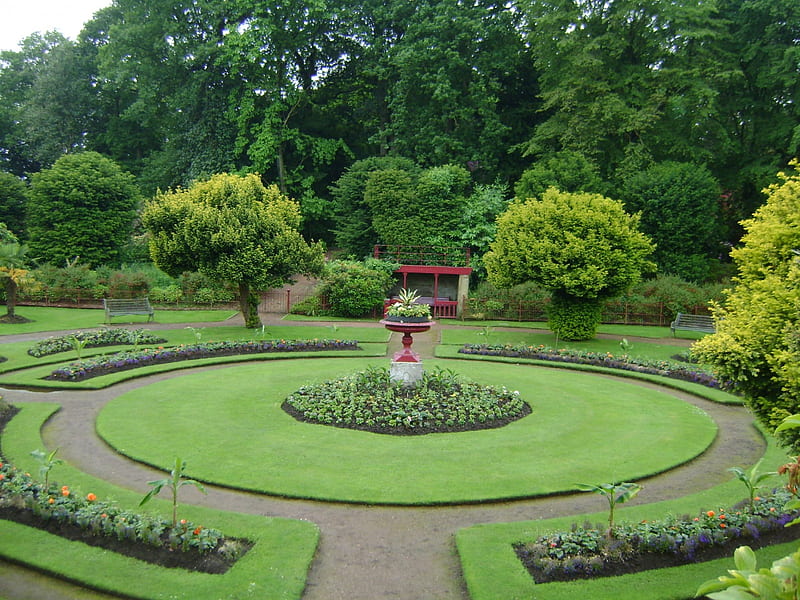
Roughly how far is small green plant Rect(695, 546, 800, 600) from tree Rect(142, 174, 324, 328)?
21.1 m

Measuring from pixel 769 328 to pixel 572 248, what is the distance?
13.7m

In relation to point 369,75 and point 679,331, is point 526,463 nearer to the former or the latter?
point 679,331

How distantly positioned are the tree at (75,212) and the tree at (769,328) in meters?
37.6

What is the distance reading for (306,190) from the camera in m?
41.7

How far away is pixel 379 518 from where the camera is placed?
8.42m

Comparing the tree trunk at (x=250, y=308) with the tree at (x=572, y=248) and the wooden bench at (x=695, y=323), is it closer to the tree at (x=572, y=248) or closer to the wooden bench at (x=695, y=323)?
the tree at (x=572, y=248)

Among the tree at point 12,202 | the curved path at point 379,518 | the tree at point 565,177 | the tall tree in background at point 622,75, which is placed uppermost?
the tall tree in background at point 622,75

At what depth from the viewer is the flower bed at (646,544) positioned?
270 inches

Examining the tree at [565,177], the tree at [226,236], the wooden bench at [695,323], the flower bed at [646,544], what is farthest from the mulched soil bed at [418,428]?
the tree at [565,177]

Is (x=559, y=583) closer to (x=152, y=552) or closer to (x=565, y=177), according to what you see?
(x=152, y=552)

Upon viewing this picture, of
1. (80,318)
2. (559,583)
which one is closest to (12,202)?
(80,318)

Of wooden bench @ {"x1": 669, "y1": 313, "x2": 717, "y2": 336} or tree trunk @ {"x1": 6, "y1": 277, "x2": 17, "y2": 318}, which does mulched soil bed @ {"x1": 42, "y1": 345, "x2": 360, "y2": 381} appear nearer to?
tree trunk @ {"x1": 6, "y1": 277, "x2": 17, "y2": 318}

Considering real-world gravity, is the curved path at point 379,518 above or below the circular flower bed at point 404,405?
below

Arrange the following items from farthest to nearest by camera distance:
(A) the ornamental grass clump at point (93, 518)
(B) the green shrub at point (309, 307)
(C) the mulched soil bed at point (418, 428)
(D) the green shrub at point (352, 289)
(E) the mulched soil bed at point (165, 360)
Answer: (B) the green shrub at point (309, 307) → (D) the green shrub at point (352, 289) → (E) the mulched soil bed at point (165, 360) → (C) the mulched soil bed at point (418, 428) → (A) the ornamental grass clump at point (93, 518)
